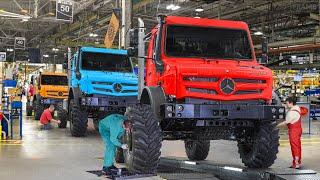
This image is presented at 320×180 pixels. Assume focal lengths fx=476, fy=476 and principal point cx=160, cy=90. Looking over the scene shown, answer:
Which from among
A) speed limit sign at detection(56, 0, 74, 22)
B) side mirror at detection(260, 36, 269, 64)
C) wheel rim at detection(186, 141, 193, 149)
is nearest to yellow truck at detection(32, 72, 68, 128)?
speed limit sign at detection(56, 0, 74, 22)

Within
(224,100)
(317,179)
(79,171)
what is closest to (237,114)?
(224,100)

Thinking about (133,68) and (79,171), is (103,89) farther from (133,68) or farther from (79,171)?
(79,171)

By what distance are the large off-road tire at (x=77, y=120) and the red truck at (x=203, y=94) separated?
624cm

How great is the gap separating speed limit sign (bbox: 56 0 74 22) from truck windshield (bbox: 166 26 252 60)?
41.6 ft

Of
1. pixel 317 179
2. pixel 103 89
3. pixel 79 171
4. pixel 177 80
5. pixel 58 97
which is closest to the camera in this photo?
pixel 317 179

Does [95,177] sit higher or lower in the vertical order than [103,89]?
lower

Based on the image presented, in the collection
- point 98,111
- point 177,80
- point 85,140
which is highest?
point 177,80

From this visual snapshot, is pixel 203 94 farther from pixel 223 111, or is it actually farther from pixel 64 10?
pixel 64 10

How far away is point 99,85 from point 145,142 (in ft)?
23.0

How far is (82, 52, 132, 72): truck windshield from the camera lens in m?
14.9

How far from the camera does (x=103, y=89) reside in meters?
14.3

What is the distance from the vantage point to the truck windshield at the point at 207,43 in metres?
8.46

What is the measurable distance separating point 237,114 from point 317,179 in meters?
2.00

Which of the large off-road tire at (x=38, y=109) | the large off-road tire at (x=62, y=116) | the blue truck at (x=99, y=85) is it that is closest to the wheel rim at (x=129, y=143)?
the blue truck at (x=99, y=85)
